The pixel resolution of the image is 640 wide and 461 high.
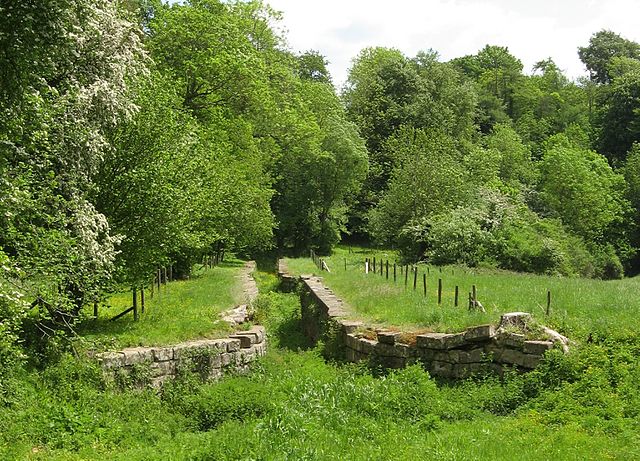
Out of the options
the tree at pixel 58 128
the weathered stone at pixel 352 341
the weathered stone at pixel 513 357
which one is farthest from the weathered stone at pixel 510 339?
the tree at pixel 58 128

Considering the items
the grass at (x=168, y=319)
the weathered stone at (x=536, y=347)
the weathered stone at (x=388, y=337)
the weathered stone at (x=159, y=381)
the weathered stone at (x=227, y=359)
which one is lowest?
the weathered stone at (x=159, y=381)

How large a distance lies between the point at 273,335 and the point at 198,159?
633cm

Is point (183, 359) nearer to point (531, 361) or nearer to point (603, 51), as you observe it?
point (531, 361)

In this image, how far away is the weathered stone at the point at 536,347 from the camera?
35.4ft

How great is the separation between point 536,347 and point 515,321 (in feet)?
3.00

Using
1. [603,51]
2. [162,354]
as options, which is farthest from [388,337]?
[603,51]

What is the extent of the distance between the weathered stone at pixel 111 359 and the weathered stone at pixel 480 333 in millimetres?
6689

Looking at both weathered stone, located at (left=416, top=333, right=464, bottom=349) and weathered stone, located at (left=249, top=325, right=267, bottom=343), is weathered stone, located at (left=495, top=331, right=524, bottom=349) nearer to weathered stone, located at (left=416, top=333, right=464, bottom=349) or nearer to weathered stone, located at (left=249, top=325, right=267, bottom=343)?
weathered stone, located at (left=416, top=333, right=464, bottom=349)

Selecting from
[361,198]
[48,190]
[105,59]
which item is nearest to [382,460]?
[48,190]

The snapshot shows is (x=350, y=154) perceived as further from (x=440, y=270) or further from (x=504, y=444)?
(x=504, y=444)

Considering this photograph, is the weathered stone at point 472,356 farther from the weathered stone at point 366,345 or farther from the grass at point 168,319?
the grass at point 168,319

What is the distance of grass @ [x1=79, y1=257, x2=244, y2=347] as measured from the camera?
43.7 feet

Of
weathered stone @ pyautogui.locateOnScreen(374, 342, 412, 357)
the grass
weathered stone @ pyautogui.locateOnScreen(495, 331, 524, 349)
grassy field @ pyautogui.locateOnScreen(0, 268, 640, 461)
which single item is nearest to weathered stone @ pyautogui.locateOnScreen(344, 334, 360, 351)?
weathered stone @ pyautogui.locateOnScreen(374, 342, 412, 357)

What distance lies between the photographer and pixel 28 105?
986 cm
